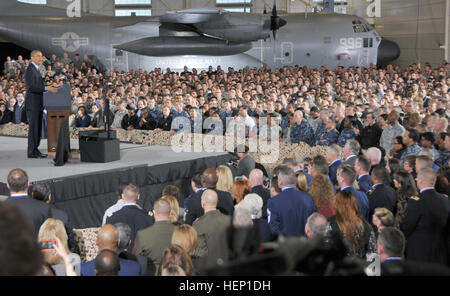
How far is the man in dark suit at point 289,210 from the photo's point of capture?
5.23 m

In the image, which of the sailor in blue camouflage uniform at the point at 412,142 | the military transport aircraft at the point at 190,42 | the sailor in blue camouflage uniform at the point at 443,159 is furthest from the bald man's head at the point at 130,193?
the military transport aircraft at the point at 190,42

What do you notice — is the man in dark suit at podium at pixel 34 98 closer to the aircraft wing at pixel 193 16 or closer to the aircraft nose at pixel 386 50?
the aircraft wing at pixel 193 16

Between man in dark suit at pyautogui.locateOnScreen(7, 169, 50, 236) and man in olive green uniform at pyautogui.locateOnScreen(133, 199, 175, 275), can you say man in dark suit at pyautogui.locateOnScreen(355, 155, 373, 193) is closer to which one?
man in olive green uniform at pyautogui.locateOnScreen(133, 199, 175, 275)

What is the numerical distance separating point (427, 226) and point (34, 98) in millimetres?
5600

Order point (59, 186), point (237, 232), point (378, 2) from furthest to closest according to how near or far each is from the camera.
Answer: point (378, 2), point (59, 186), point (237, 232)

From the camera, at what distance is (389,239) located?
3.88 metres

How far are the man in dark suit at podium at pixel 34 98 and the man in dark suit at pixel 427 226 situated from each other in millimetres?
5106

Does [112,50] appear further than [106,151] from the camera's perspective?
Yes

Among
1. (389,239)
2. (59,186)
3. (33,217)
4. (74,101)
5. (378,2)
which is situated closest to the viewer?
(389,239)

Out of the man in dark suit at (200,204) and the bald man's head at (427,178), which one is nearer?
the bald man's head at (427,178)

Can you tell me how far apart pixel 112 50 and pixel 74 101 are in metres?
8.05

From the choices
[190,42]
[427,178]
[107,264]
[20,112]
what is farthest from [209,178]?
Answer: [190,42]

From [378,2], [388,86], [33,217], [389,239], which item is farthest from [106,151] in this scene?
[378,2]
